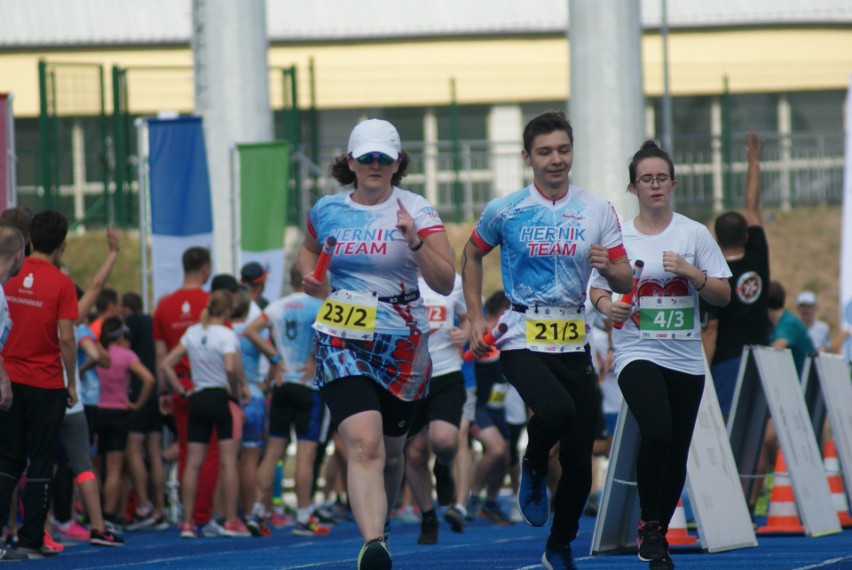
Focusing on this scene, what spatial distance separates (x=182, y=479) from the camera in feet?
43.2

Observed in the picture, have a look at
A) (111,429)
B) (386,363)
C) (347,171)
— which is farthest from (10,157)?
(386,363)

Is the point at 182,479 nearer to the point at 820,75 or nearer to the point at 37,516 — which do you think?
the point at 37,516

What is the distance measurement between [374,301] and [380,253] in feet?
0.72

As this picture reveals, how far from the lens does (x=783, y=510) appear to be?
11.4m

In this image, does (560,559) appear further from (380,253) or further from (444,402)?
(444,402)

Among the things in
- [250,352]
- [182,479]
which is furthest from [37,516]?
[250,352]

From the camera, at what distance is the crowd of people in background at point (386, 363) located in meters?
7.64

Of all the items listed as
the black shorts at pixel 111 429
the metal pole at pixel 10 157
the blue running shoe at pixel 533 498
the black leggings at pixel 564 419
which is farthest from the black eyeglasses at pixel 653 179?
the black shorts at pixel 111 429

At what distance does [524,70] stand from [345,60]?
163 inches

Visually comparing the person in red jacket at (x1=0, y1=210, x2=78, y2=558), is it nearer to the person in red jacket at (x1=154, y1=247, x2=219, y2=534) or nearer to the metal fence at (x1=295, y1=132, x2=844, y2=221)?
the person in red jacket at (x1=154, y1=247, x2=219, y2=534)

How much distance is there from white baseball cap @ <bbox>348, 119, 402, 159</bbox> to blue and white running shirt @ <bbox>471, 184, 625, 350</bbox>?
0.64 m

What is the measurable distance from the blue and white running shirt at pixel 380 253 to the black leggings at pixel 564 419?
0.56m

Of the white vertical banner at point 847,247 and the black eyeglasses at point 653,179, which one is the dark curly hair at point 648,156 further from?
the white vertical banner at point 847,247

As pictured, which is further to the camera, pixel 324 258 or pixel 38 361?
pixel 38 361
